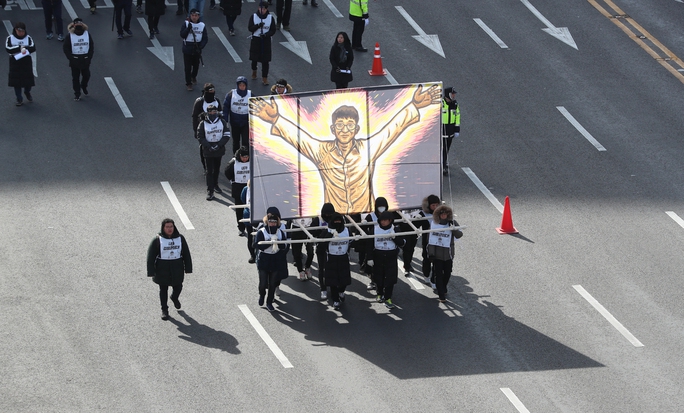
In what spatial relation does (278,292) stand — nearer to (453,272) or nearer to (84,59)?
(453,272)

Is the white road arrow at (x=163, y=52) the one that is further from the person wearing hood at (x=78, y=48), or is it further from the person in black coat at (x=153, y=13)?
the person wearing hood at (x=78, y=48)

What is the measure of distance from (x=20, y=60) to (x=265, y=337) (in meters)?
10.8

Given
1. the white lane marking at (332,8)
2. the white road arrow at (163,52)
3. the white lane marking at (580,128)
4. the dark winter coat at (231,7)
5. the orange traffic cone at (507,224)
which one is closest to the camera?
the orange traffic cone at (507,224)

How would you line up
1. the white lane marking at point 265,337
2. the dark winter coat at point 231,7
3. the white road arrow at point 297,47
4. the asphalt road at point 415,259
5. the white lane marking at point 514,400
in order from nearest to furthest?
the white lane marking at point 514,400 → the asphalt road at point 415,259 → the white lane marking at point 265,337 → the white road arrow at point 297,47 → the dark winter coat at point 231,7

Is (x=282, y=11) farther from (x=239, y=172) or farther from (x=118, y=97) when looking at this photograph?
(x=239, y=172)

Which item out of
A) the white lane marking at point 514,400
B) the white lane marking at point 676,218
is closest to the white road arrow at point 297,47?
the white lane marking at point 676,218

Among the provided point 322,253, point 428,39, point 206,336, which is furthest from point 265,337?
point 428,39

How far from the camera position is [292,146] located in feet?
61.7

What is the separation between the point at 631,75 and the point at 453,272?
36.1ft

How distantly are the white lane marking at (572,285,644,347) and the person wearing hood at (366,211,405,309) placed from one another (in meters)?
3.30

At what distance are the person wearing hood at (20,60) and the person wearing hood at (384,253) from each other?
414 inches

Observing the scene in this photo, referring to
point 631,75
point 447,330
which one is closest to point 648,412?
point 447,330

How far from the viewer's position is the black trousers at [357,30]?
2883cm

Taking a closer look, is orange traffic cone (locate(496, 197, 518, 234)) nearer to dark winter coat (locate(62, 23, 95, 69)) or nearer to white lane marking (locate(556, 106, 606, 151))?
white lane marking (locate(556, 106, 606, 151))
